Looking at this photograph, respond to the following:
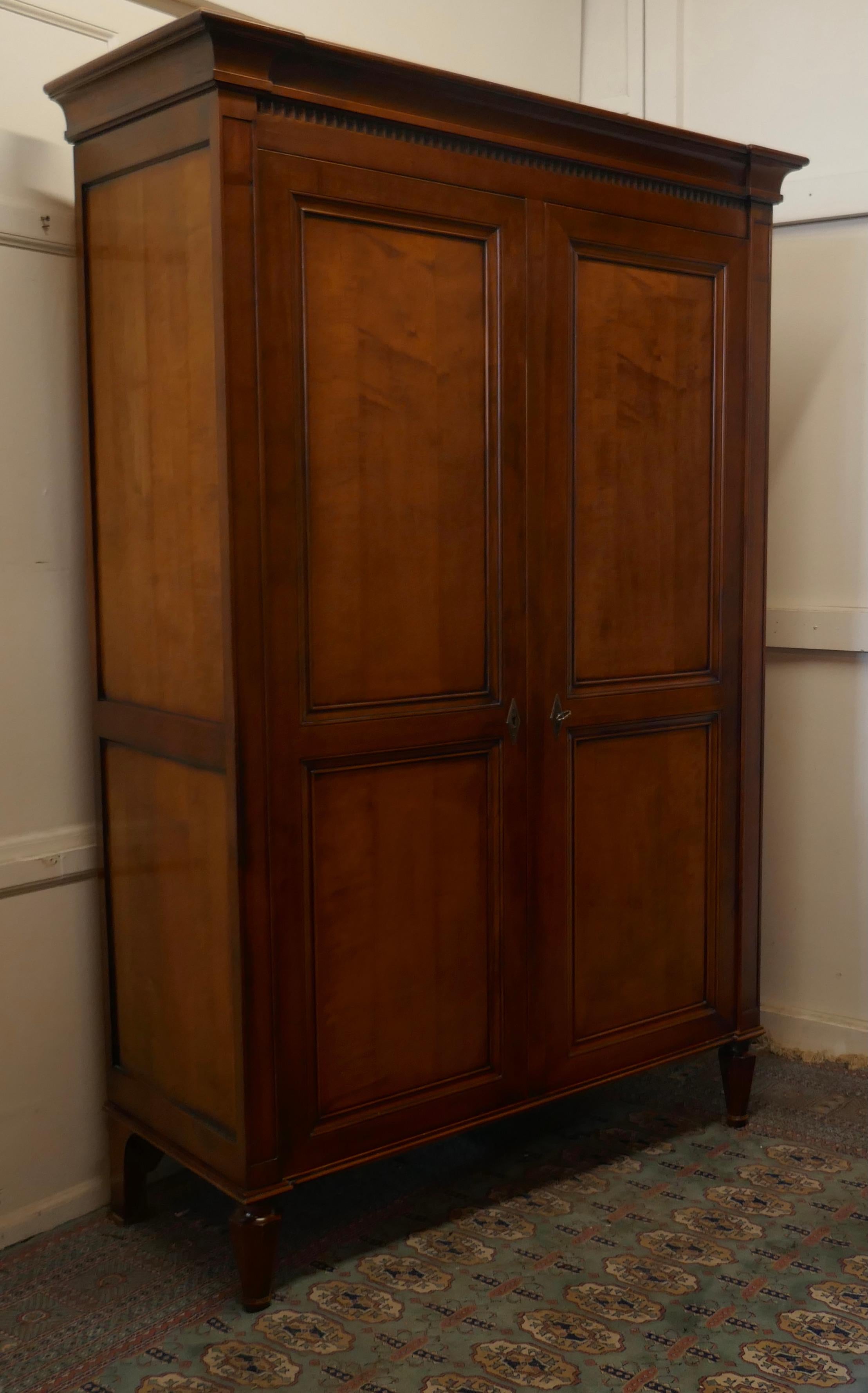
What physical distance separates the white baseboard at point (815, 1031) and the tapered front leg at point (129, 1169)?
1.75 meters

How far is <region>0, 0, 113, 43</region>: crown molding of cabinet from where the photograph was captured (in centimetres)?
242

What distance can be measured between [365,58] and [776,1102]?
2.47 m

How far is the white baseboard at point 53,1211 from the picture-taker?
256 centimetres

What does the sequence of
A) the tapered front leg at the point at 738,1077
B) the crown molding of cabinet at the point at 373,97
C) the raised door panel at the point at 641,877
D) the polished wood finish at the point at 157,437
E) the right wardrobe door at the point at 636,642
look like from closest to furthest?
the crown molding of cabinet at the point at 373,97 → the polished wood finish at the point at 157,437 → the right wardrobe door at the point at 636,642 → the raised door panel at the point at 641,877 → the tapered front leg at the point at 738,1077

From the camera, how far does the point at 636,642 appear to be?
2754 mm

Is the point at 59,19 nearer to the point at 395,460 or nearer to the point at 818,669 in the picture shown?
the point at 395,460

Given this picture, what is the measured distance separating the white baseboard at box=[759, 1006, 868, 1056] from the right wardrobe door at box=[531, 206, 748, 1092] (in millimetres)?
632

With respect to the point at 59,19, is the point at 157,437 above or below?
below

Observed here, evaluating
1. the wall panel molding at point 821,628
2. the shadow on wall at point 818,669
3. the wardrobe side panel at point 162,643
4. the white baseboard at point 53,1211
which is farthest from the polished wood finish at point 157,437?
the shadow on wall at point 818,669

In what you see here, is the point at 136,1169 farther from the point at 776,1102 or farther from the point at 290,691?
the point at 776,1102

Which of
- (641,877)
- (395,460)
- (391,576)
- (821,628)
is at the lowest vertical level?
(641,877)

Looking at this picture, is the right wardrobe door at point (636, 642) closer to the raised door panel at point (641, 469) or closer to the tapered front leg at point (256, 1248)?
the raised door panel at point (641, 469)

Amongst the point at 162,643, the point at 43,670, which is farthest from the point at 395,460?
the point at 43,670

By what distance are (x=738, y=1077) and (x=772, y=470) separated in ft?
5.18
